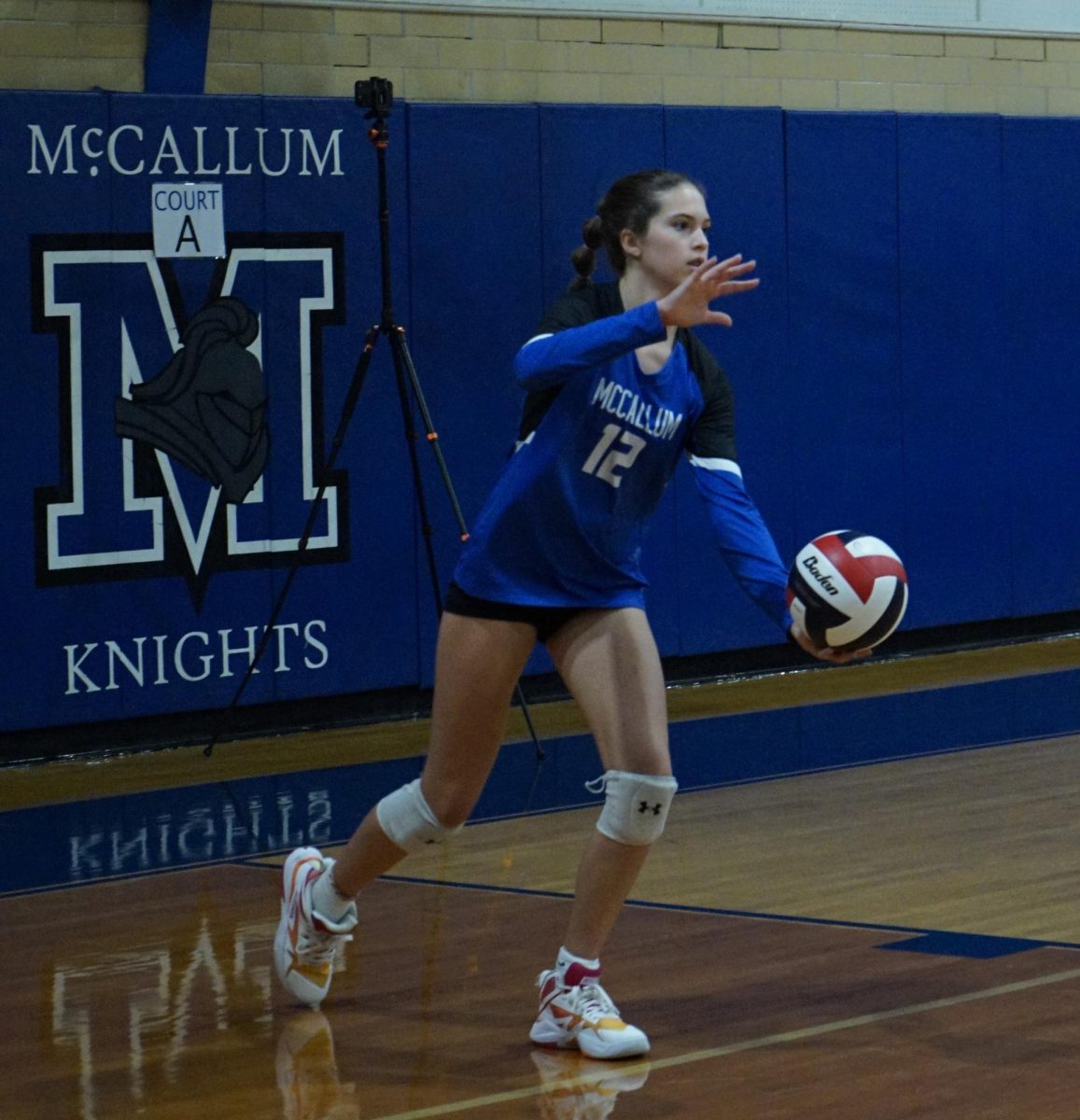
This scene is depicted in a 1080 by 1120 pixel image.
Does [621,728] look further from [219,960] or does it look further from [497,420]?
[497,420]

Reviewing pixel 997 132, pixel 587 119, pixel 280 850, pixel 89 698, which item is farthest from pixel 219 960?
pixel 997 132

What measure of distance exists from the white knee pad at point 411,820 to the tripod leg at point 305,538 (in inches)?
131

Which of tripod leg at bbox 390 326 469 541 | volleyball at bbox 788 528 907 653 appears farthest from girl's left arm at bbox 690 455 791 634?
tripod leg at bbox 390 326 469 541

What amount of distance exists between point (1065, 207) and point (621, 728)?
7.33 metres

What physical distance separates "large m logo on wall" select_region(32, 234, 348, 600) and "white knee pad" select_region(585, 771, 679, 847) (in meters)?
4.30

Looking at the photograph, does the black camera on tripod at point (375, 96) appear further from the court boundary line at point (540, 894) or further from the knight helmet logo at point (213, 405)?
the court boundary line at point (540, 894)

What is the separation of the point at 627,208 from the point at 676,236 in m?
0.12

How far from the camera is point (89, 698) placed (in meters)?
7.98

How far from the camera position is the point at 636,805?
400cm

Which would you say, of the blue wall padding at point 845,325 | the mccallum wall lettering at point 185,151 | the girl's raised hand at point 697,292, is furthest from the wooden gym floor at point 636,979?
the blue wall padding at point 845,325

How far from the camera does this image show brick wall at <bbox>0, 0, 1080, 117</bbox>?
320 inches

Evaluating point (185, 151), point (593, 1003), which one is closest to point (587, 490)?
point (593, 1003)

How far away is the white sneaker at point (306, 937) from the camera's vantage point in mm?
4430

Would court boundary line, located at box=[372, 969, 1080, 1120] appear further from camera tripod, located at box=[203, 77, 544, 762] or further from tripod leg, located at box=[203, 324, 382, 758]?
tripod leg, located at box=[203, 324, 382, 758]
